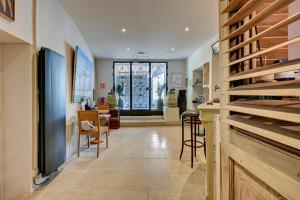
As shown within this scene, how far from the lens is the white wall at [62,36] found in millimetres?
3231

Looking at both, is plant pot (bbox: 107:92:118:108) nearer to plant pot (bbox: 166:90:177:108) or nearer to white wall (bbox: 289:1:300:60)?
plant pot (bbox: 166:90:177:108)

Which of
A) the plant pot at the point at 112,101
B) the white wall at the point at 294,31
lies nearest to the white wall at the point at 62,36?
A: the white wall at the point at 294,31

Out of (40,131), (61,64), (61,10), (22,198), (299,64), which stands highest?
(61,10)

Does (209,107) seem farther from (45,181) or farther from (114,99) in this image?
(114,99)

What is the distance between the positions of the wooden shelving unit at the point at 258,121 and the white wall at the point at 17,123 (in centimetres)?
249

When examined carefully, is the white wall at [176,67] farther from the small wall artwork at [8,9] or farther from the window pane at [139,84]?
the small wall artwork at [8,9]

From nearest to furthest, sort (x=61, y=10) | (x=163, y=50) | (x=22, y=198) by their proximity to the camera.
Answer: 1. (x=22, y=198)
2. (x=61, y=10)
3. (x=163, y=50)

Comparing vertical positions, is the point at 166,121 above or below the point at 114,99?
below

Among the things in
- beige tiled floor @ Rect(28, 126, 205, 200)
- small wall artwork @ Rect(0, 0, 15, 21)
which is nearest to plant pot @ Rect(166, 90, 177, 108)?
beige tiled floor @ Rect(28, 126, 205, 200)

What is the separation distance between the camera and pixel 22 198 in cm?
271

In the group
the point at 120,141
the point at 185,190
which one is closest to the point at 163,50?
the point at 120,141

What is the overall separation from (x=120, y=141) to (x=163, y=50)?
375cm

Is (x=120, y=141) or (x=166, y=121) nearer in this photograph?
(x=120, y=141)

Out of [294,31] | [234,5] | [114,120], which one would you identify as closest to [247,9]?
[234,5]
